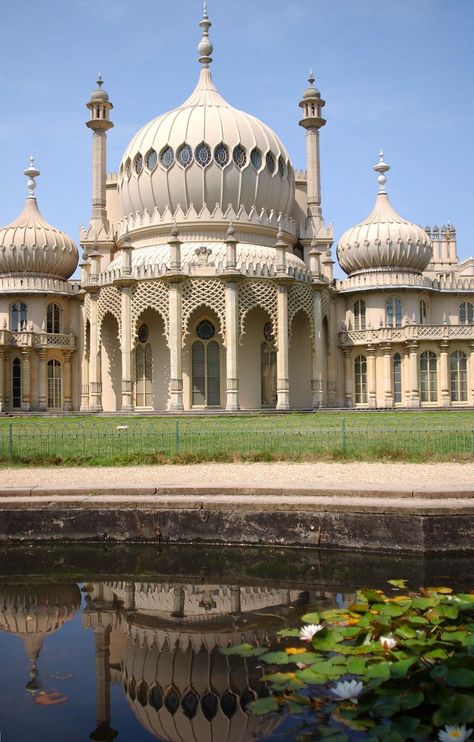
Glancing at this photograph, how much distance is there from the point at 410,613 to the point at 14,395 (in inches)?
1214

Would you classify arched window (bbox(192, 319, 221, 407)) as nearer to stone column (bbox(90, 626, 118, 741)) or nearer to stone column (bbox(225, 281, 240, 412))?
stone column (bbox(225, 281, 240, 412))

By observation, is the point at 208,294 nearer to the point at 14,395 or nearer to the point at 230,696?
the point at 14,395

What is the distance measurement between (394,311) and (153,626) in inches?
1218

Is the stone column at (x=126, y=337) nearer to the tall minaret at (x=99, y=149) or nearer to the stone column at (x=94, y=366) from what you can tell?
the stone column at (x=94, y=366)

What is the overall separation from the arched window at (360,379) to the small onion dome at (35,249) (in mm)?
15638

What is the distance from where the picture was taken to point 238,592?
663 centimetres

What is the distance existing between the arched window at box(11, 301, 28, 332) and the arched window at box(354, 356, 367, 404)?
16410mm

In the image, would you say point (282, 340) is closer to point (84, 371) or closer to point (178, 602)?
point (84, 371)


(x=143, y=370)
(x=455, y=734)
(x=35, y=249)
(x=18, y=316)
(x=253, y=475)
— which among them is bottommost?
(x=455, y=734)

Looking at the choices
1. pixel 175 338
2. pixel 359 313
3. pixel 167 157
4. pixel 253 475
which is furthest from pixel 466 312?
pixel 253 475

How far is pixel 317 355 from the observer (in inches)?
1249

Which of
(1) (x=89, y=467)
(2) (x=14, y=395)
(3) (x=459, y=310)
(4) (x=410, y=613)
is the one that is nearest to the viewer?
(4) (x=410, y=613)

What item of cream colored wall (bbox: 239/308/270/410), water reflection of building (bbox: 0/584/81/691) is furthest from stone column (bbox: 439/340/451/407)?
water reflection of building (bbox: 0/584/81/691)

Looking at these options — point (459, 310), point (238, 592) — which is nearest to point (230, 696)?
point (238, 592)
